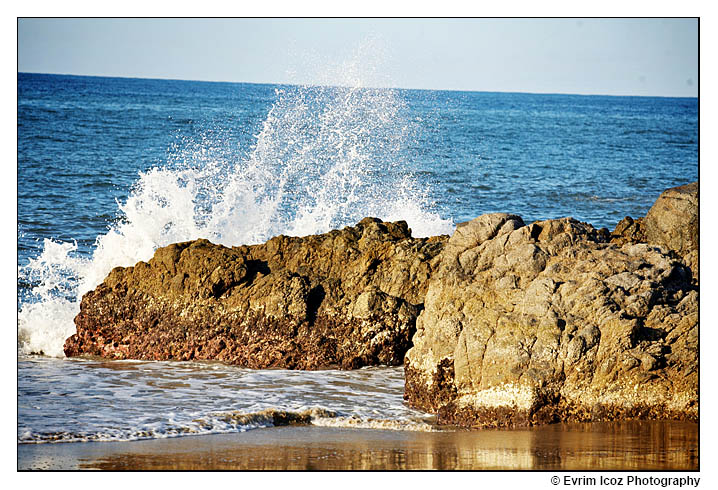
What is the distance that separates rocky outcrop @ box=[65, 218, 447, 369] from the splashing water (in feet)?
2.95

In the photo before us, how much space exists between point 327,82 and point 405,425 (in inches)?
416

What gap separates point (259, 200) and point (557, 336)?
392 inches

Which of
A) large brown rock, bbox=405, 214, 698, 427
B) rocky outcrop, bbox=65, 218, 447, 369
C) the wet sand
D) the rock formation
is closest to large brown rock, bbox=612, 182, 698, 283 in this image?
the rock formation

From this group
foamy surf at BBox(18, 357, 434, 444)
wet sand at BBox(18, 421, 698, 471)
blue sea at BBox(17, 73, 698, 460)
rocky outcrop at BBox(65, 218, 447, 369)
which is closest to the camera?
wet sand at BBox(18, 421, 698, 471)

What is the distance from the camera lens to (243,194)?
461 inches

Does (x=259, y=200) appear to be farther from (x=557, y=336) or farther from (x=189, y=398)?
(x=557, y=336)

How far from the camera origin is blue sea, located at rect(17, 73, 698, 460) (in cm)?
629

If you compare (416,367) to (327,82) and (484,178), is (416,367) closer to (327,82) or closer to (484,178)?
A: (327,82)

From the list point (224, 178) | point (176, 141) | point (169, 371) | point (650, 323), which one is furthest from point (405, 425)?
point (176, 141)

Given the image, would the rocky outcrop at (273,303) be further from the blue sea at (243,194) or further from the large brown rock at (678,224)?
the large brown rock at (678,224)

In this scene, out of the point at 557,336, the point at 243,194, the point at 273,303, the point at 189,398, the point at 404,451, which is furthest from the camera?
the point at 243,194

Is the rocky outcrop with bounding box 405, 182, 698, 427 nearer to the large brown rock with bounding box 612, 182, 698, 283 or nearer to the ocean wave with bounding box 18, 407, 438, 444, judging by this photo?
the large brown rock with bounding box 612, 182, 698, 283

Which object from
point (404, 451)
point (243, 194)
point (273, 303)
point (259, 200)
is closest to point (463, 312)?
point (404, 451)

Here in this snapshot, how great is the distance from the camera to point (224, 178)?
1788 cm
